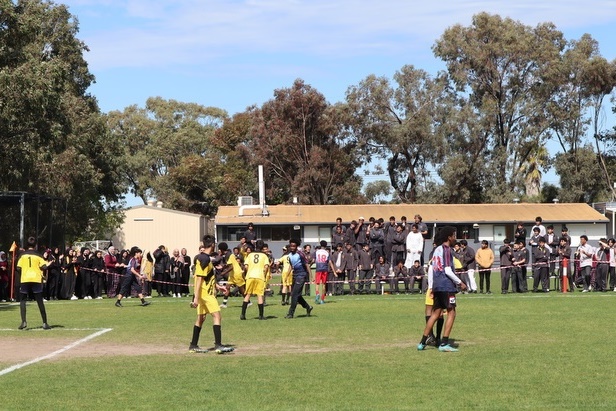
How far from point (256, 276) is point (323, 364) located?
873cm

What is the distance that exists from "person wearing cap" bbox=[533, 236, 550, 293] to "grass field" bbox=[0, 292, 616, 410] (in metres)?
7.69

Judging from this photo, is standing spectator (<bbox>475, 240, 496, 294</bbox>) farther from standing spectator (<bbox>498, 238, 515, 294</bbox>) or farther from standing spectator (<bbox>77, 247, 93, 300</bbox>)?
standing spectator (<bbox>77, 247, 93, 300</bbox>)

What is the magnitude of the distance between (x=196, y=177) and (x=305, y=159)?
14519 millimetres

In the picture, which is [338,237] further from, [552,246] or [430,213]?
[430,213]

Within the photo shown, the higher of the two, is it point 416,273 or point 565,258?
point 565,258

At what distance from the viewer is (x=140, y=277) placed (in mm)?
30828

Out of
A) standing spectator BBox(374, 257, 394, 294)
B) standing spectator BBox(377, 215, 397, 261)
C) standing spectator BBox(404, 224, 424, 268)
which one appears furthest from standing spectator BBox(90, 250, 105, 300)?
standing spectator BBox(404, 224, 424, 268)

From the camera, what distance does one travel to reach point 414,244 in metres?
32.1

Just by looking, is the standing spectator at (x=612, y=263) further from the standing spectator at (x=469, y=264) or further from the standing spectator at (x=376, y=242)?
the standing spectator at (x=376, y=242)

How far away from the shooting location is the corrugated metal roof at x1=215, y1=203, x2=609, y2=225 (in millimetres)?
62719

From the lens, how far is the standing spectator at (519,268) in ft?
105

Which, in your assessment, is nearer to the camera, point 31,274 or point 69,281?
point 31,274

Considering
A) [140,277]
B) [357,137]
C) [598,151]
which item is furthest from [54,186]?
[598,151]

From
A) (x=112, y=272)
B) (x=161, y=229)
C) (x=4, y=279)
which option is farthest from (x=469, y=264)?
(x=161, y=229)
